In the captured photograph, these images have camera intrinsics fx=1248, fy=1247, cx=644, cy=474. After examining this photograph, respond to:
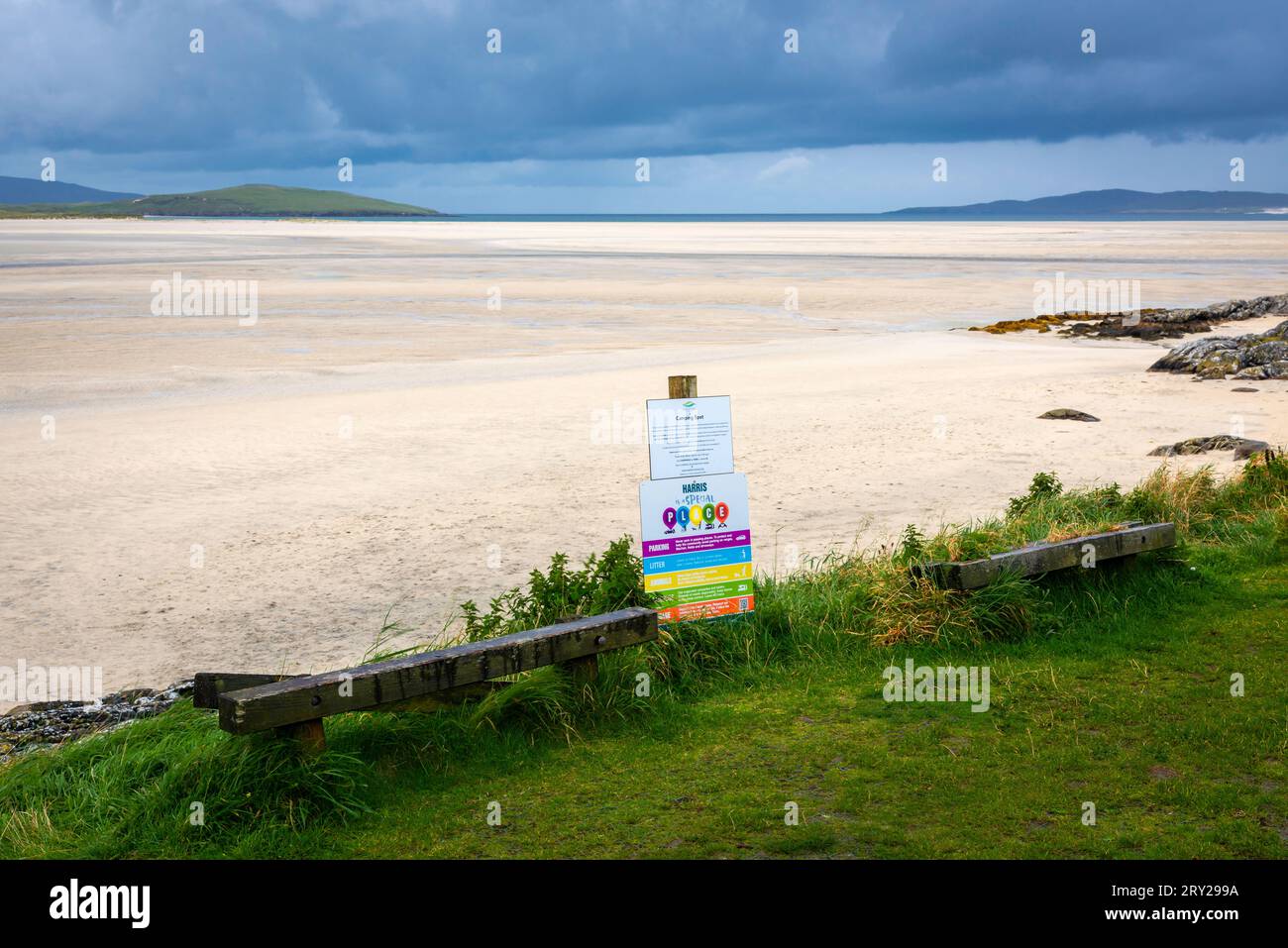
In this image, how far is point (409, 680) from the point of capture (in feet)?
17.3

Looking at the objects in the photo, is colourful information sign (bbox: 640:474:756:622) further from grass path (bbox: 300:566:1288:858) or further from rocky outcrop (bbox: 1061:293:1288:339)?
rocky outcrop (bbox: 1061:293:1288:339)

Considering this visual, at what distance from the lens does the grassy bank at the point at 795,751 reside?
15.3ft

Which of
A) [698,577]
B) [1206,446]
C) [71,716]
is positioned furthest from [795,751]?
[1206,446]

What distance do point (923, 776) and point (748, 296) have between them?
34655mm

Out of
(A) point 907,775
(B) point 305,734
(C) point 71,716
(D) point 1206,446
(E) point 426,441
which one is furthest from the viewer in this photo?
(E) point 426,441

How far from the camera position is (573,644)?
19.1 ft

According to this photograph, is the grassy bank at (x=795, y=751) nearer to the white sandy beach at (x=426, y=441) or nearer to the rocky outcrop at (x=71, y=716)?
the rocky outcrop at (x=71, y=716)

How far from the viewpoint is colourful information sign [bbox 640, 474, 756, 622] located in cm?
667

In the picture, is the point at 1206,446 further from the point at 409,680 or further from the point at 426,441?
the point at 409,680

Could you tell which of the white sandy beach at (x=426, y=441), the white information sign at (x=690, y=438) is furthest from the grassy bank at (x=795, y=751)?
the white sandy beach at (x=426, y=441)

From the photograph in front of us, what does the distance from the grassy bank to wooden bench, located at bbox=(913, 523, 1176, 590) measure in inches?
4.8

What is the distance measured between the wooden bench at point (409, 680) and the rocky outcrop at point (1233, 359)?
1625cm

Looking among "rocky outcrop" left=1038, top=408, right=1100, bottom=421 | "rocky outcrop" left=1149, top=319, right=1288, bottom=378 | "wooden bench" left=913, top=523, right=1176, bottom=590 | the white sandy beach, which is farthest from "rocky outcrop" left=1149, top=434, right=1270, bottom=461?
"rocky outcrop" left=1149, top=319, right=1288, bottom=378

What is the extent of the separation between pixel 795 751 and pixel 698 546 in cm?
155
